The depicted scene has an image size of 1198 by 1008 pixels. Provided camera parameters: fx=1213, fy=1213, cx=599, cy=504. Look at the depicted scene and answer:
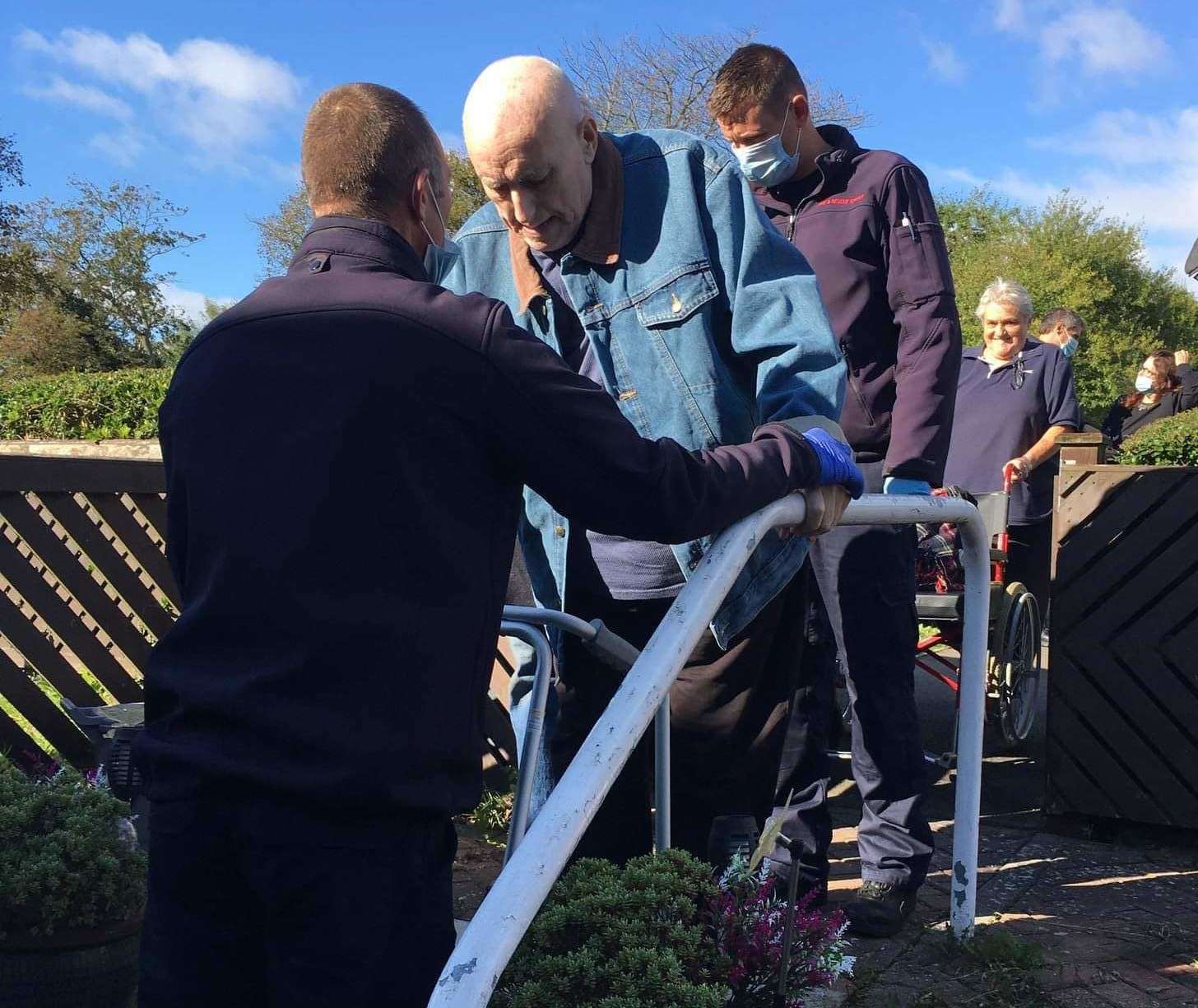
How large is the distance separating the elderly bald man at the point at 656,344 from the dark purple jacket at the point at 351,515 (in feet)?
2.34

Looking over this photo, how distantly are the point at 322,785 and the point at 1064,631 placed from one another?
11.5 ft

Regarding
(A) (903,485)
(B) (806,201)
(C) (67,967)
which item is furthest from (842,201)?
(C) (67,967)

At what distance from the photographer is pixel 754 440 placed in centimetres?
186

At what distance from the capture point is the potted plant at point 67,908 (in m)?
2.50

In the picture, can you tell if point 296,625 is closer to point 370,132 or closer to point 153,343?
point 370,132

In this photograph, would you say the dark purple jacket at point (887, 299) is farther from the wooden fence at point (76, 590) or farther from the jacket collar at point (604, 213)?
the wooden fence at point (76, 590)

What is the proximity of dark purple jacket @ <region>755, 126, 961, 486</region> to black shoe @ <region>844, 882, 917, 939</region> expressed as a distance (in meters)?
1.10

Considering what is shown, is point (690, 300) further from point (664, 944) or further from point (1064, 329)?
point (1064, 329)

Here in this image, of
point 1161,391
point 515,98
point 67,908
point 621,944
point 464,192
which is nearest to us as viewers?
point 621,944

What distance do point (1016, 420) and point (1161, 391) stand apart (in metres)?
3.80

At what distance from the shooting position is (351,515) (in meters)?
1.41

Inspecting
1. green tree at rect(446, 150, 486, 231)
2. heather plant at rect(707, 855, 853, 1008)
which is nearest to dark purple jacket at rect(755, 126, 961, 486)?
heather plant at rect(707, 855, 853, 1008)

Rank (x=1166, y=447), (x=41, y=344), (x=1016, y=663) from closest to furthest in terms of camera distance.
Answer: (x=1166, y=447) → (x=1016, y=663) → (x=41, y=344)

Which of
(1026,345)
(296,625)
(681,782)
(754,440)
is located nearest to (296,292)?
(296,625)
